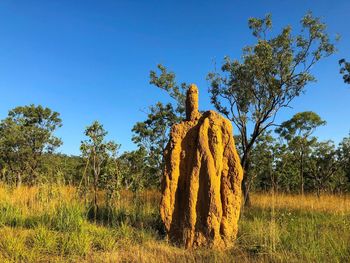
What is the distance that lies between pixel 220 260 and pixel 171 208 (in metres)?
2.07

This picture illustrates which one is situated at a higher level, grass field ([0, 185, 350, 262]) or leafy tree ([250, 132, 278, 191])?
leafy tree ([250, 132, 278, 191])

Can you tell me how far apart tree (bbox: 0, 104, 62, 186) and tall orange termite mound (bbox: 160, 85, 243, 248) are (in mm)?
18041

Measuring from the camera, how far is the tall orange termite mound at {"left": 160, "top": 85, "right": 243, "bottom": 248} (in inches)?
296

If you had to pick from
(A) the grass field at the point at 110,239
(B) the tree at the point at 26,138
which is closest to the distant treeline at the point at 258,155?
(B) the tree at the point at 26,138

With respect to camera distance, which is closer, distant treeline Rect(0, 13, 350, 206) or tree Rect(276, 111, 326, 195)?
distant treeline Rect(0, 13, 350, 206)

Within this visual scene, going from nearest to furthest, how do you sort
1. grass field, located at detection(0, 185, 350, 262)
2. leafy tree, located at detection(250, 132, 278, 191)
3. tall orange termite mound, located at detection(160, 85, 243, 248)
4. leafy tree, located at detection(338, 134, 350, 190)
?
grass field, located at detection(0, 185, 350, 262)
tall orange termite mound, located at detection(160, 85, 243, 248)
leafy tree, located at detection(250, 132, 278, 191)
leafy tree, located at detection(338, 134, 350, 190)

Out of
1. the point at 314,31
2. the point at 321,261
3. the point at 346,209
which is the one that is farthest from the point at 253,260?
the point at 314,31

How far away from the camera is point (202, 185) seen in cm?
778

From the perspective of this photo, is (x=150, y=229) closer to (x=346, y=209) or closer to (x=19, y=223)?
(x=19, y=223)

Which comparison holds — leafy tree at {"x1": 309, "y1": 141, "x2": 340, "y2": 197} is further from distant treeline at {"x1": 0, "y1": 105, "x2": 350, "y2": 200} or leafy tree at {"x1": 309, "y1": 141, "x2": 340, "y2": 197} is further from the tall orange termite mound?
the tall orange termite mound

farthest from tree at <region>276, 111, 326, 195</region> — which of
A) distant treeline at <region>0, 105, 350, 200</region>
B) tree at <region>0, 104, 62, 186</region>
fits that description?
tree at <region>0, 104, 62, 186</region>

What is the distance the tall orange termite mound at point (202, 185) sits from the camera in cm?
751

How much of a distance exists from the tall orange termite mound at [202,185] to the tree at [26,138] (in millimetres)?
18041

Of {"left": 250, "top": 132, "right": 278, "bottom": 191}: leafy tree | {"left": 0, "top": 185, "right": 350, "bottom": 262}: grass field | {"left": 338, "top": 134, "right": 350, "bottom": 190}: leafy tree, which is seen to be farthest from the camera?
{"left": 338, "top": 134, "right": 350, "bottom": 190}: leafy tree
